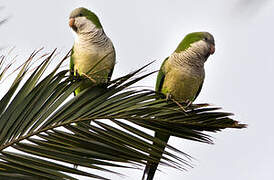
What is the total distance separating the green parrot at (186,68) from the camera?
4812 mm

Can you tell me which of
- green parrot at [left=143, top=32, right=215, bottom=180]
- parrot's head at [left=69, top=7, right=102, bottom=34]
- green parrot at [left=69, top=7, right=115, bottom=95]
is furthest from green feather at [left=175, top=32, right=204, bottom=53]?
parrot's head at [left=69, top=7, right=102, bottom=34]

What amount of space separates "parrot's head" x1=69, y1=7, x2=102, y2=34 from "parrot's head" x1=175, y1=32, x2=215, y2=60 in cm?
110

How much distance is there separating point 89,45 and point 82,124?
2.47 metres

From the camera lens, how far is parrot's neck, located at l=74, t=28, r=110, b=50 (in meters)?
5.05

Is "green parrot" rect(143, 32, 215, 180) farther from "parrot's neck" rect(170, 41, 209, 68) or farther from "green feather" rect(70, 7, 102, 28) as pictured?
"green feather" rect(70, 7, 102, 28)

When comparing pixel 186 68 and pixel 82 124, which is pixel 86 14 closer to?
pixel 186 68

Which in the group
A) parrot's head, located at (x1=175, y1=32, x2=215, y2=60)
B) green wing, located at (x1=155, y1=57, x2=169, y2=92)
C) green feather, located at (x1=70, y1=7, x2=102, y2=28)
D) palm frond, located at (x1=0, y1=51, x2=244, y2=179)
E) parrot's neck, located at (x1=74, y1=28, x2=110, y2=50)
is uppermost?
green feather, located at (x1=70, y1=7, x2=102, y2=28)

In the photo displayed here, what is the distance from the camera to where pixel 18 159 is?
8.00 feet

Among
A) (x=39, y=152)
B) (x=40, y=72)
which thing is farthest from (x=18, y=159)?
(x=40, y=72)

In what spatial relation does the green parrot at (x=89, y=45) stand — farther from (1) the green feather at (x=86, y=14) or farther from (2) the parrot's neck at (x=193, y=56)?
(2) the parrot's neck at (x=193, y=56)

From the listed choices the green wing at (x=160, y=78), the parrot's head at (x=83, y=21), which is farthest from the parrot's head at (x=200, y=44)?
the parrot's head at (x=83, y=21)

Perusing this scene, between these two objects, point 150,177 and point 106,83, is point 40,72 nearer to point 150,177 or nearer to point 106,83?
point 106,83

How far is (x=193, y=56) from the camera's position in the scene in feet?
16.1

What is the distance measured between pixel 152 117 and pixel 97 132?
42 centimetres
